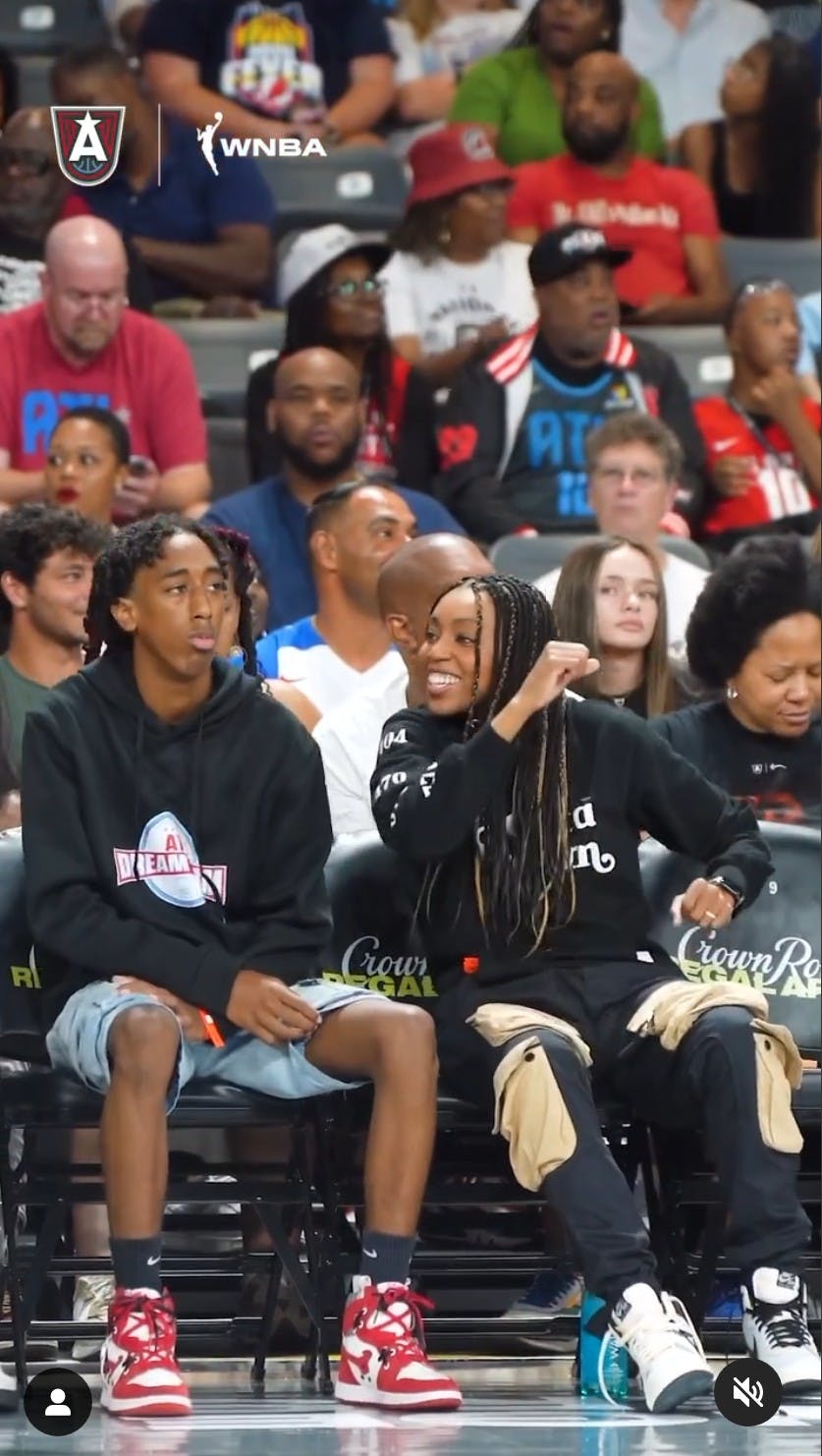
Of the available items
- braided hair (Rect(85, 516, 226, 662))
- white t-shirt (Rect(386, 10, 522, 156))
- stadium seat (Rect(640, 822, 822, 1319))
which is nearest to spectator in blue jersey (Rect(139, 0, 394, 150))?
white t-shirt (Rect(386, 10, 522, 156))

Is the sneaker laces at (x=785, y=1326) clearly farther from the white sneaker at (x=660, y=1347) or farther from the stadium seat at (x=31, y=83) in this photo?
the stadium seat at (x=31, y=83)

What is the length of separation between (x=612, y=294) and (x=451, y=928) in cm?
293

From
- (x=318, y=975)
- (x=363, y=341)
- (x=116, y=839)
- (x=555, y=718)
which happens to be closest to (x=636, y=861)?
(x=555, y=718)

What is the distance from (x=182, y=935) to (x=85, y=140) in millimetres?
1129

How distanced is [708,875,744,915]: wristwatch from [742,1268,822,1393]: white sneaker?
54 cm

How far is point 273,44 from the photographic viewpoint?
242 inches

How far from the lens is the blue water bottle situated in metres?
3.35

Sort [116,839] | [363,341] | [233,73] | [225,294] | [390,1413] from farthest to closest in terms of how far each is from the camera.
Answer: [225,294] < [363,341] < [233,73] < [116,839] < [390,1413]

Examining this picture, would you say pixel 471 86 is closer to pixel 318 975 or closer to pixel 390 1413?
pixel 318 975

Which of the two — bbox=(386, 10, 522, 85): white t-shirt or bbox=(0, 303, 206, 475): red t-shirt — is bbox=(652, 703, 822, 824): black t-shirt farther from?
bbox=(386, 10, 522, 85): white t-shirt

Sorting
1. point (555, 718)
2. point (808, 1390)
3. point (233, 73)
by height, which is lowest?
point (808, 1390)

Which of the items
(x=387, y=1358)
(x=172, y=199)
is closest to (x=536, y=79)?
(x=172, y=199)

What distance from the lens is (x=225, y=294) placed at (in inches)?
259

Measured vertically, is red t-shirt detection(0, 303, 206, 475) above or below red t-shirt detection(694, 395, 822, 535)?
above
